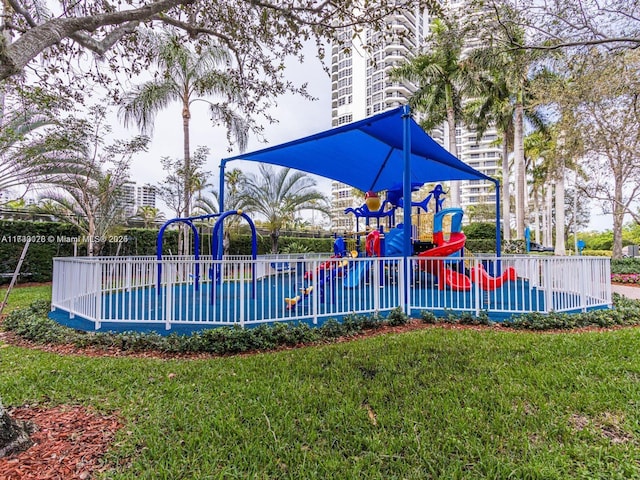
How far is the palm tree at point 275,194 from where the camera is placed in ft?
60.1

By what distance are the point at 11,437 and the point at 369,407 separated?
2925 millimetres

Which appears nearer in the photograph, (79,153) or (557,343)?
(557,343)

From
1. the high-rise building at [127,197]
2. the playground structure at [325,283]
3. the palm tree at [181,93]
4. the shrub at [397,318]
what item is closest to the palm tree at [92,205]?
the high-rise building at [127,197]

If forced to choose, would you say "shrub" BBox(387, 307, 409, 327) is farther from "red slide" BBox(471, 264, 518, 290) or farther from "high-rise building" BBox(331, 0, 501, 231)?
"high-rise building" BBox(331, 0, 501, 231)

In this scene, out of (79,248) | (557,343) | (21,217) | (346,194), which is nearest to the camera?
(557,343)

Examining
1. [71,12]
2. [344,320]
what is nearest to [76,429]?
[344,320]

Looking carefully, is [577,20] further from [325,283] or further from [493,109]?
[493,109]

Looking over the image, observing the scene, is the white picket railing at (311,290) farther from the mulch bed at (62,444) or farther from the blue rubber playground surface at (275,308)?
the mulch bed at (62,444)

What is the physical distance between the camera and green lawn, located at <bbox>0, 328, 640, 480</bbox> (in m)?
2.39

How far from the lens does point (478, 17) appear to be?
6152mm

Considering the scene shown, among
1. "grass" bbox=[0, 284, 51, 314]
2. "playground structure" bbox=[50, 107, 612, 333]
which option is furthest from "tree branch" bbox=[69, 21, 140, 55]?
"grass" bbox=[0, 284, 51, 314]

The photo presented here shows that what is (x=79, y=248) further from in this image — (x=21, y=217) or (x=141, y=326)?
(x=141, y=326)

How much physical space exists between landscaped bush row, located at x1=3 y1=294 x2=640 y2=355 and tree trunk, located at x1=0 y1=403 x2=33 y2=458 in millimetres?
2289

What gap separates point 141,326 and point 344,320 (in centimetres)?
361
